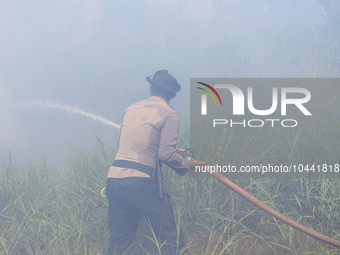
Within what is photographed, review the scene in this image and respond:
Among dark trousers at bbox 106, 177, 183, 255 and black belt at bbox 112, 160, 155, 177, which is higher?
black belt at bbox 112, 160, 155, 177

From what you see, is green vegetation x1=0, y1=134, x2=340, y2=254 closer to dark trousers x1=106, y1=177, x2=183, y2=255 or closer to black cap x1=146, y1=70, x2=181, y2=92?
dark trousers x1=106, y1=177, x2=183, y2=255

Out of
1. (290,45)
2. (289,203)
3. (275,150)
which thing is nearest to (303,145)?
(275,150)

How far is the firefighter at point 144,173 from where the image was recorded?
189 cm

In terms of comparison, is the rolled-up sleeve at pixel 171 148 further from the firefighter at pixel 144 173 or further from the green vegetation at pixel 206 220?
the green vegetation at pixel 206 220

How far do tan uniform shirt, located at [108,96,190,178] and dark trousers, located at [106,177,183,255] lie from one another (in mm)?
93

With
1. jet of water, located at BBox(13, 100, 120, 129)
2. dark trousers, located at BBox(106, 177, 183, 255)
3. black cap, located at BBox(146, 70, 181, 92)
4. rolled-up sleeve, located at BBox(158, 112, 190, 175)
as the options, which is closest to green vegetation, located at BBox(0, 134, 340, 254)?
dark trousers, located at BBox(106, 177, 183, 255)

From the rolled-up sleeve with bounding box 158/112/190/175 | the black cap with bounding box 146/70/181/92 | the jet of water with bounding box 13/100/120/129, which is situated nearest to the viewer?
the rolled-up sleeve with bounding box 158/112/190/175

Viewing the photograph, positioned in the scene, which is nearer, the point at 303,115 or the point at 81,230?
the point at 81,230

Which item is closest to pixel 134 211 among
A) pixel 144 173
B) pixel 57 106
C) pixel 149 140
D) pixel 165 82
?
pixel 144 173

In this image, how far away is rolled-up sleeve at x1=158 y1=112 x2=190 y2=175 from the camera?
1879mm

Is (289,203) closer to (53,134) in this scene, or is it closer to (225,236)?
(225,236)

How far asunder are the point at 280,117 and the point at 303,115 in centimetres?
32

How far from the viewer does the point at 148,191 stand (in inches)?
75.3

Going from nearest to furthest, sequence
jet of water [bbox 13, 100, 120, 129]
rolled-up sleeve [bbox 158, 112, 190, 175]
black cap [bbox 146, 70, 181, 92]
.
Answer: rolled-up sleeve [bbox 158, 112, 190, 175], black cap [bbox 146, 70, 181, 92], jet of water [bbox 13, 100, 120, 129]
